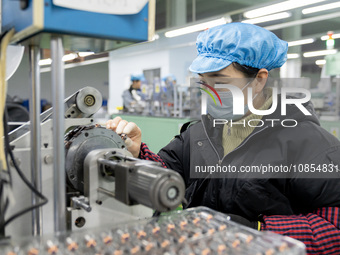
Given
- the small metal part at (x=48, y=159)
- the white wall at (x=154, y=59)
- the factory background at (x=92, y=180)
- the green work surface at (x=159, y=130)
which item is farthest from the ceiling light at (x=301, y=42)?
the small metal part at (x=48, y=159)

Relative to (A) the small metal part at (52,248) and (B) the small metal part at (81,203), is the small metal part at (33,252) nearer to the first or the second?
(A) the small metal part at (52,248)

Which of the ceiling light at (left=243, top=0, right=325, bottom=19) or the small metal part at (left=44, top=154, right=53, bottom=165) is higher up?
the ceiling light at (left=243, top=0, right=325, bottom=19)

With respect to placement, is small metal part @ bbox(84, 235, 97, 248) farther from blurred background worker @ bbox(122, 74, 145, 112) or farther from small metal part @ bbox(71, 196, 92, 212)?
blurred background worker @ bbox(122, 74, 145, 112)

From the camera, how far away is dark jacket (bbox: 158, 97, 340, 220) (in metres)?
1.19

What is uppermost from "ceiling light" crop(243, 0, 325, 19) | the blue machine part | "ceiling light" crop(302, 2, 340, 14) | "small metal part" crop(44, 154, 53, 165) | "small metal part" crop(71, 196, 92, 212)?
"ceiling light" crop(302, 2, 340, 14)

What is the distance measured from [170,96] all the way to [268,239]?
15.6 ft

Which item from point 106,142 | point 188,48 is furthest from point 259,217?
point 188,48

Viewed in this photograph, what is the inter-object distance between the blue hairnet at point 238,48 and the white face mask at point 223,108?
0.14 meters

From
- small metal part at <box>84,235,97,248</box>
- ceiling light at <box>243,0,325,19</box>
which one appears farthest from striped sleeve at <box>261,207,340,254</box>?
ceiling light at <box>243,0,325,19</box>

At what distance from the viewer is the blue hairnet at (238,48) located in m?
1.35

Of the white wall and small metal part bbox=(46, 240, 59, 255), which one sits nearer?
small metal part bbox=(46, 240, 59, 255)

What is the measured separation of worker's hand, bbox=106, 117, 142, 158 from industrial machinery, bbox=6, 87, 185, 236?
235 mm

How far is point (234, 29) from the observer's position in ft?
4.55

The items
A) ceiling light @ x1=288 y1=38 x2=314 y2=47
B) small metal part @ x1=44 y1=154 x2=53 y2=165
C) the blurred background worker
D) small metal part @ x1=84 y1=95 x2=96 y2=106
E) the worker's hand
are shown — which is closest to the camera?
small metal part @ x1=44 y1=154 x2=53 y2=165
